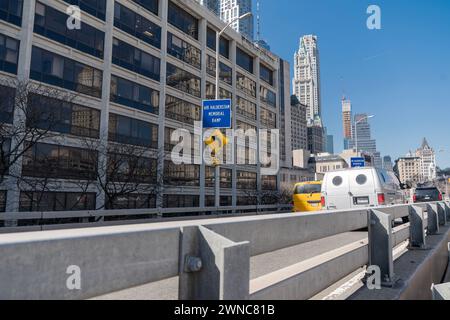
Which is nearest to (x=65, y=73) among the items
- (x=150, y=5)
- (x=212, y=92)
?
(x=150, y=5)

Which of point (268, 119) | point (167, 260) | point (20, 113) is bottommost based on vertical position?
point (167, 260)

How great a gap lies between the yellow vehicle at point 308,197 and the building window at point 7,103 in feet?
57.3

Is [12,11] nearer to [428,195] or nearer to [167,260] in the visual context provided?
[167,260]

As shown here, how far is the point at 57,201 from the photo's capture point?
81.3 ft

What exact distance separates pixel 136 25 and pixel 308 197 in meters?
25.5

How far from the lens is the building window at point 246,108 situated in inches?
1961

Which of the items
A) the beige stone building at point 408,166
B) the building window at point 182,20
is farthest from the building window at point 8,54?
the beige stone building at point 408,166

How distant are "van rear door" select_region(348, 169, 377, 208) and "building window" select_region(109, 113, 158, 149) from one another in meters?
22.1

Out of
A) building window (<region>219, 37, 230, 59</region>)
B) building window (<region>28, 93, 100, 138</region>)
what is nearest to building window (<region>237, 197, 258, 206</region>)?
building window (<region>219, 37, 230, 59</region>)

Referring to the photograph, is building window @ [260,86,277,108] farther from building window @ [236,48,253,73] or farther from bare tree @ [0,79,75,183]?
bare tree @ [0,79,75,183]

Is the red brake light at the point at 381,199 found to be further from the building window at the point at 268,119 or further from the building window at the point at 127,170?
the building window at the point at 268,119

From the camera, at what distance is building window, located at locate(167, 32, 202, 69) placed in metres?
38.1
